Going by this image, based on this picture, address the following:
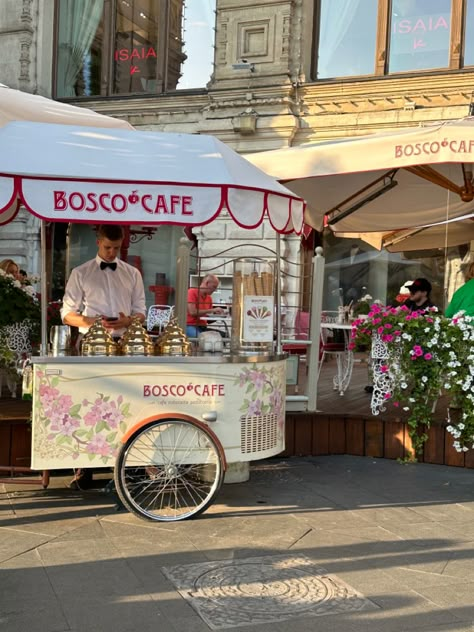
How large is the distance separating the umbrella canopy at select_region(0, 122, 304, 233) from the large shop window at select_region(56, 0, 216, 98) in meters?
10.3

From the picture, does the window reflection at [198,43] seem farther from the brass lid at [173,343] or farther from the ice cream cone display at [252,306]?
the brass lid at [173,343]

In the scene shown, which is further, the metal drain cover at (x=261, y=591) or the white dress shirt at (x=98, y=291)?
the white dress shirt at (x=98, y=291)

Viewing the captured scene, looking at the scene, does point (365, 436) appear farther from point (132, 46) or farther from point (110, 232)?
point (132, 46)

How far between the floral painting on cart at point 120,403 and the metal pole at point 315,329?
1.92 meters

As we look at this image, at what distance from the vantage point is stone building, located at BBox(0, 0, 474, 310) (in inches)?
509

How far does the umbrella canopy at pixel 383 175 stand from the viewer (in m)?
6.41

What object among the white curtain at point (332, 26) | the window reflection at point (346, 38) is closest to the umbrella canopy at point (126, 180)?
the window reflection at point (346, 38)

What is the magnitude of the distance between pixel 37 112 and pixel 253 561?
3.71 meters

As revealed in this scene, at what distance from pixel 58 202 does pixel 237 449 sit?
2.03 metres


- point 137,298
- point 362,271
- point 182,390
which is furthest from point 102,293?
point 362,271

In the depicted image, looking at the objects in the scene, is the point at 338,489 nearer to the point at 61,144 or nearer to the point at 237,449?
the point at 237,449

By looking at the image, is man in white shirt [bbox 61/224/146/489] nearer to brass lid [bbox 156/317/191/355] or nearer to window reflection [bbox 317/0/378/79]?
brass lid [bbox 156/317/191/355]

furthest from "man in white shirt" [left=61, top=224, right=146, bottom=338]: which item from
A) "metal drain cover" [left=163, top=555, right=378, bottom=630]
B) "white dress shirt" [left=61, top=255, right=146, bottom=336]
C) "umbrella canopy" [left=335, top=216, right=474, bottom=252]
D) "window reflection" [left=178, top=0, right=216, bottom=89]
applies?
"window reflection" [left=178, top=0, right=216, bottom=89]

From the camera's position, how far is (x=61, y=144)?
4945 millimetres
